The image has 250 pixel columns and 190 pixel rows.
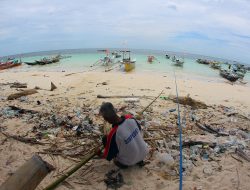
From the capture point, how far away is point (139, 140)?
4672mm

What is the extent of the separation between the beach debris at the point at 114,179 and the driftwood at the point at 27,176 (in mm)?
2084

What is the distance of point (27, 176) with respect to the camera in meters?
2.60

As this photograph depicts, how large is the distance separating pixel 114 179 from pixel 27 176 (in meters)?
2.32

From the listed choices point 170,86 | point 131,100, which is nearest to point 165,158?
point 131,100

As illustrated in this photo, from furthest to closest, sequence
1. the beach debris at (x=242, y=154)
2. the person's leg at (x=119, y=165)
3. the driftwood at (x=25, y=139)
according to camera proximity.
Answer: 1. the driftwood at (x=25, y=139)
2. the beach debris at (x=242, y=154)
3. the person's leg at (x=119, y=165)

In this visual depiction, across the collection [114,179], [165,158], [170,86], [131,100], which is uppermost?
[131,100]

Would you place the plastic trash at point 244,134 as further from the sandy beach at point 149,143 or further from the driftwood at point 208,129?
the driftwood at point 208,129

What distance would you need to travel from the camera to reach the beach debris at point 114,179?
4.56 m

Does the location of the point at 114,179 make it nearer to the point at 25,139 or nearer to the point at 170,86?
the point at 25,139

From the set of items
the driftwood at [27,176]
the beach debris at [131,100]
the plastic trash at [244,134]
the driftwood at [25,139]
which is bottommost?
the plastic trash at [244,134]

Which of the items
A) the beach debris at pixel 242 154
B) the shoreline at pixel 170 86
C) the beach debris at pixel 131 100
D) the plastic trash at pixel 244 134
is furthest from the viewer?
the shoreline at pixel 170 86

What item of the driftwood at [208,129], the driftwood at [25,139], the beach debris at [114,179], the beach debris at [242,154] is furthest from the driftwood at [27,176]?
the driftwood at [208,129]

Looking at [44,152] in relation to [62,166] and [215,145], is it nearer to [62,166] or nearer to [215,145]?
[62,166]

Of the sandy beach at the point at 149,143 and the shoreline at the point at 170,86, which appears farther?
the shoreline at the point at 170,86
